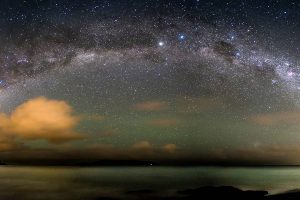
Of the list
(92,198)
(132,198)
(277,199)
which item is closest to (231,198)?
(277,199)

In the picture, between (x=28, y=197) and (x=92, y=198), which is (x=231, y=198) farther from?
(x=28, y=197)

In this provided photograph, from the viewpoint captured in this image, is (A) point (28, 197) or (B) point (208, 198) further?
(A) point (28, 197)

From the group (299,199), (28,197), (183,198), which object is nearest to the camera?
(299,199)

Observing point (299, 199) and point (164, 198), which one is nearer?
point (299, 199)

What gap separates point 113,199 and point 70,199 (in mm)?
5157

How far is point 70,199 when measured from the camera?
124 feet

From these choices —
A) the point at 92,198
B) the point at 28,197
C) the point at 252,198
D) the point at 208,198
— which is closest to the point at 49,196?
the point at 28,197

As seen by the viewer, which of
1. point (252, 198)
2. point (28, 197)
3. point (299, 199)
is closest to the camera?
point (299, 199)

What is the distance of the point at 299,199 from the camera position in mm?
31922

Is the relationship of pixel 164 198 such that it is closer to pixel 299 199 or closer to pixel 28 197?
pixel 299 199

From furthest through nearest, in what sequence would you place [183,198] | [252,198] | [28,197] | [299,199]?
1. [28,197]
2. [183,198]
3. [252,198]
4. [299,199]

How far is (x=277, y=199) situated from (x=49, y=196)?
2690 centimetres

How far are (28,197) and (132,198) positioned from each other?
12964 mm

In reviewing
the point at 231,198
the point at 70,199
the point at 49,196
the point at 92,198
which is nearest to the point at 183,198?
the point at 231,198
